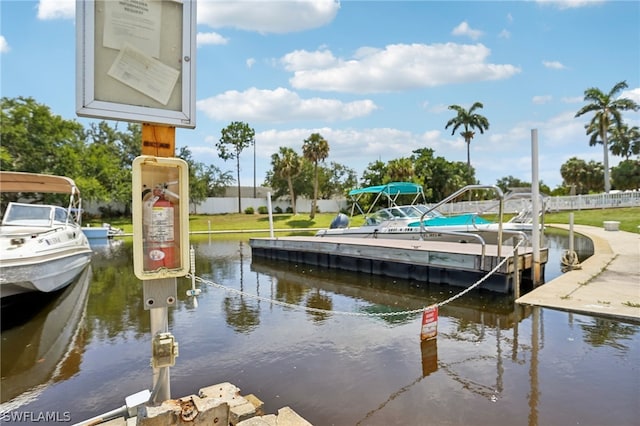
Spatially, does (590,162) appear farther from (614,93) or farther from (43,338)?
(43,338)

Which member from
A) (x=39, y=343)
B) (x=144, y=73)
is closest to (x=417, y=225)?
(x=39, y=343)

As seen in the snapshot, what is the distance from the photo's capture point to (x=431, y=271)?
32.0ft

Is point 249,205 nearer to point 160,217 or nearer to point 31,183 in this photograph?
point 31,183

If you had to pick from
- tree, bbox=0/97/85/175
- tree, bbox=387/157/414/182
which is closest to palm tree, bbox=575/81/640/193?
tree, bbox=387/157/414/182

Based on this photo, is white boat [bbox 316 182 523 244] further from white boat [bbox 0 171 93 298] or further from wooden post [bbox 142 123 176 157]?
wooden post [bbox 142 123 176 157]

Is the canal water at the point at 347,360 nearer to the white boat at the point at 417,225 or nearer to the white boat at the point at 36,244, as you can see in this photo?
the white boat at the point at 36,244

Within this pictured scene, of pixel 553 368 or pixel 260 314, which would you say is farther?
pixel 260 314

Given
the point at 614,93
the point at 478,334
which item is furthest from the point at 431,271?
the point at 614,93

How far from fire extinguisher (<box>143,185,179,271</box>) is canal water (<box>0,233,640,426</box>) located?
83.1 inches

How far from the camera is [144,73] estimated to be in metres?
2.46

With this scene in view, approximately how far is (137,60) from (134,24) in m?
0.22

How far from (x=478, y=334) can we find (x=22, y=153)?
34.2m

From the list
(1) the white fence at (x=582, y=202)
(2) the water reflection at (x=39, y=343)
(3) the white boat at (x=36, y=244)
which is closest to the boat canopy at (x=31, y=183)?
(3) the white boat at (x=36, y=244)

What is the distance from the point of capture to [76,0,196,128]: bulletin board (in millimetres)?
2270
